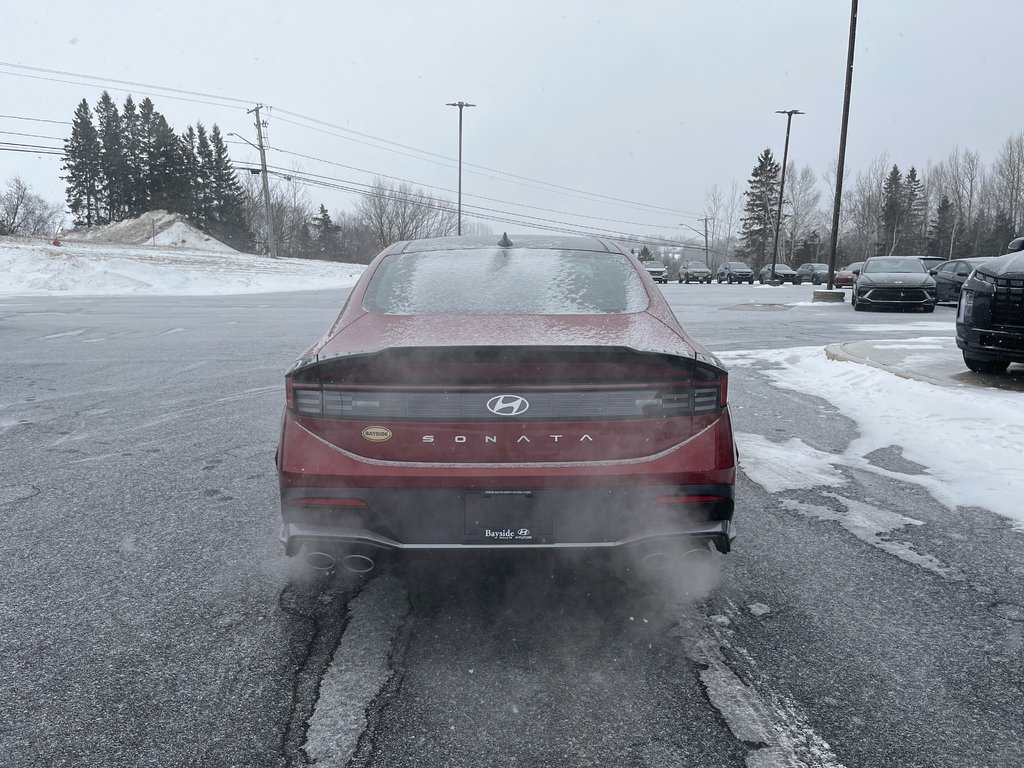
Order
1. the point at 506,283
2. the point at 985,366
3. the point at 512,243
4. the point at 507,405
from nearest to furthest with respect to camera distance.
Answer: the point at 507,405, the point at 506,283, the point at 512,243, the point at 985,366

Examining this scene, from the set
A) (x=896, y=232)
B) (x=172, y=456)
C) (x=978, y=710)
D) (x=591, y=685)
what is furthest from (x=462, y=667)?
(x=896, y=232)

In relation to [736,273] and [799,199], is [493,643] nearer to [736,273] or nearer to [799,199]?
[736,273]

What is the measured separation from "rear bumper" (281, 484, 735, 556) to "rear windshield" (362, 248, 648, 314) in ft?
2.90

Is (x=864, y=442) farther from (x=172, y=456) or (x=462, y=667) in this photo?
(x=172, y=456)

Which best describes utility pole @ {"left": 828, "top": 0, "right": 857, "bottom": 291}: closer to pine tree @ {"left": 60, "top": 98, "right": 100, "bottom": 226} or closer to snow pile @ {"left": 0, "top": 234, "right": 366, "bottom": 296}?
snow pile @ {"left": 0, "top": 234, "right": 366, "bottom": 296}

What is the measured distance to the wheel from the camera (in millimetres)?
7410

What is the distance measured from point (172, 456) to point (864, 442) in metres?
5.23

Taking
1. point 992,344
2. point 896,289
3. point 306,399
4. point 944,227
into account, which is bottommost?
point 992,344

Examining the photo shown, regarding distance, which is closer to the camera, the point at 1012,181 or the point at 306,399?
the point at 306,399

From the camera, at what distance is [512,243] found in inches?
156

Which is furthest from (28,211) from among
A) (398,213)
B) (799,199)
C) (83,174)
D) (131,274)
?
(799,199)

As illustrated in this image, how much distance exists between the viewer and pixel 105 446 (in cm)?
536

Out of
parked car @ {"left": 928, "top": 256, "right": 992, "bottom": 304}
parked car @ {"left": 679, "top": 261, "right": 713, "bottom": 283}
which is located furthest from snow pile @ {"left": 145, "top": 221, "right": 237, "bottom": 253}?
parked car @ {"left": 928, "top": 256, "right": 992, "bottom": 304}

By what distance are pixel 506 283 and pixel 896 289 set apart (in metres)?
18.3
